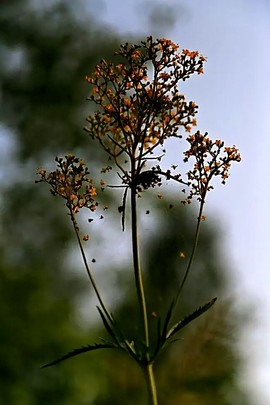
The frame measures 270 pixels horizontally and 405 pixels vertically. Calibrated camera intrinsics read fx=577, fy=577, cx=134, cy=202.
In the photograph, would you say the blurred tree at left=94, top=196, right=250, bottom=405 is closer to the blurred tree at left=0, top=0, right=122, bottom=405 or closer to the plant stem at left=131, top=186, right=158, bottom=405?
the blurred tree at left=0, top=0, right=122, bottom=405

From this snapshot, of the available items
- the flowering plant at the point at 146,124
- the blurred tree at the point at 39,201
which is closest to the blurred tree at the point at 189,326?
the blurred tree at the point at 39,201

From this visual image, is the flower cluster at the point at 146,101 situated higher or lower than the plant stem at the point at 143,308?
higher

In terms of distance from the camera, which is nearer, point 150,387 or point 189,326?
point 150,387

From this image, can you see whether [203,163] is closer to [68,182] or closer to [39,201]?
[68,182]

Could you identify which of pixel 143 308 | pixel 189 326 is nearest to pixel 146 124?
pixel 143 308

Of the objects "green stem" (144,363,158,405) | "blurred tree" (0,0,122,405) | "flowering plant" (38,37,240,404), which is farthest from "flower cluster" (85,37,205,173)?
"blurred tree" (0,0,122,405)

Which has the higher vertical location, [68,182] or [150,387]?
[68,182]

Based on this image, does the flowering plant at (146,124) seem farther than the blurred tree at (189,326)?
No

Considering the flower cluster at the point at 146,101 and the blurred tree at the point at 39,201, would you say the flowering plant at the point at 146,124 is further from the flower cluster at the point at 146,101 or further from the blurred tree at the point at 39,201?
the blurred tree at the point at 39,201

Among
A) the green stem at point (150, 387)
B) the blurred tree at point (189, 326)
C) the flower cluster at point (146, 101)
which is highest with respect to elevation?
the flower cluster at point (146, 101)
